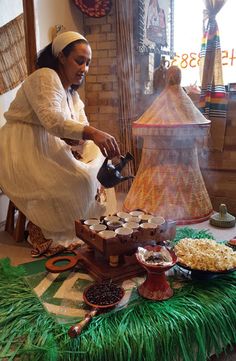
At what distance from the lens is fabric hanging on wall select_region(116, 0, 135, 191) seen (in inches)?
106

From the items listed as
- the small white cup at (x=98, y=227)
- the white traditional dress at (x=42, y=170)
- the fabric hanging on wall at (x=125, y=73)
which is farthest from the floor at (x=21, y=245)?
the fabric hanging on wall at (x=125, y=73)

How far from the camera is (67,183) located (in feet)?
5.41

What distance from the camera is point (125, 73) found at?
2.74 metres

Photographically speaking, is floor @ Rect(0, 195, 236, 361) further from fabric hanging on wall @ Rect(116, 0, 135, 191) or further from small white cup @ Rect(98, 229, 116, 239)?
fabric hanging on wall @ Rect(116, 0, 135, 191)

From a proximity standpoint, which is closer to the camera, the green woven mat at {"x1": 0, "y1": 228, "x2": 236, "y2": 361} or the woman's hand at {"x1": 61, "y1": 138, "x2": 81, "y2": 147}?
the green woven mat at {"x1": 0, "y1": 228, "x2": 236, "y2": 361}

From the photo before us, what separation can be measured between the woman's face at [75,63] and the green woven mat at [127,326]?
40.7 inches

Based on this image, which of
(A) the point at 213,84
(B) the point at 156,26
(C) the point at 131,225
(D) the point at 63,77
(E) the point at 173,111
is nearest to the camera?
(C) the point at 131,225

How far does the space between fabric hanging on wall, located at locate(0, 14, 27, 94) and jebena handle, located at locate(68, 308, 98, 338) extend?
1.46m

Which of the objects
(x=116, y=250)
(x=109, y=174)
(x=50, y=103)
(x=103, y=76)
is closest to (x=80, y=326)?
(x=116, y=250)

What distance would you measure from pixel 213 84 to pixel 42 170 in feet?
5.12

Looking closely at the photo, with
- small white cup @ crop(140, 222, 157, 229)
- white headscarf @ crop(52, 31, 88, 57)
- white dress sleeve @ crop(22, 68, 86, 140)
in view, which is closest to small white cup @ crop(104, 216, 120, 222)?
small white cup @ crop(140, 222, 157, 229)

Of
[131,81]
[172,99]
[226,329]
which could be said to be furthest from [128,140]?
[226,329]

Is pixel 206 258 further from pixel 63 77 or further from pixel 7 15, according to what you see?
pixel 7 15

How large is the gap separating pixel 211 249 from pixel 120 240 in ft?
1.22
